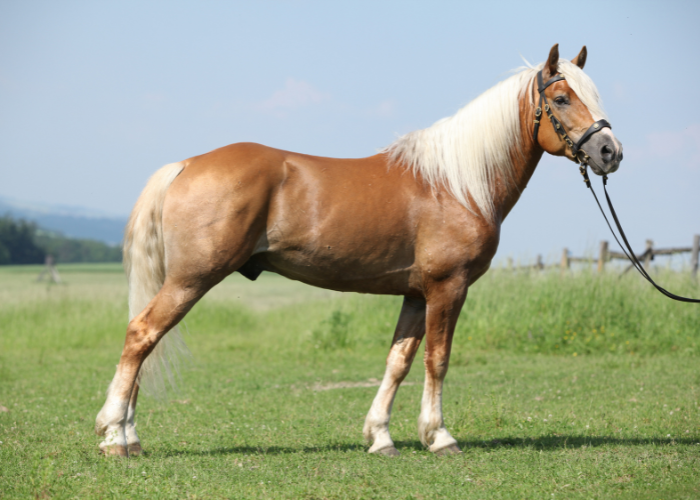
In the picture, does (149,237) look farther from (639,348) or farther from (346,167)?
(639,348)

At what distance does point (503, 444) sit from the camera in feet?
16.2

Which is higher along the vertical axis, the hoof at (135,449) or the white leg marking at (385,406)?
the white leg marking at (385,406)

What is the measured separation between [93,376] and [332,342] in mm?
4736

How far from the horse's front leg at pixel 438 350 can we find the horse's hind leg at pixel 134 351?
1.76 metres

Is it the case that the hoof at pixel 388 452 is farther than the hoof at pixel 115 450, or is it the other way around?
the hoof at pixel 388 452

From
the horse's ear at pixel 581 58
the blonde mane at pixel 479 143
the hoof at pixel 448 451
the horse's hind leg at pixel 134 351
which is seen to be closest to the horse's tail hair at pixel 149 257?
the horse's hind leg at pixel 134 351

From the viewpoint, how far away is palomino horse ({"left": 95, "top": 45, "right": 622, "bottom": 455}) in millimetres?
4102

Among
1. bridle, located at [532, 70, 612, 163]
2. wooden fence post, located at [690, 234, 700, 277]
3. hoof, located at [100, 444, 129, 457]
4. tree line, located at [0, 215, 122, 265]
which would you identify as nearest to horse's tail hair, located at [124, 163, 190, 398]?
hoof, located at [100, 444, 129, 457]

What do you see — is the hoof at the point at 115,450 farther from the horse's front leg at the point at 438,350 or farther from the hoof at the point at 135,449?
the horse's front leg at the point at 438,350

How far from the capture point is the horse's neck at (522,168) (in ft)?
15.4

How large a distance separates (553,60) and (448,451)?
10.0ft

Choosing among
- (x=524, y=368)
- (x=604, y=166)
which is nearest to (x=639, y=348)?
(x=524, y=368)

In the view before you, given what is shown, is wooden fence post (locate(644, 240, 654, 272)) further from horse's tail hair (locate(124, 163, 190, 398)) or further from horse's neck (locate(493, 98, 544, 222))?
horse's tail hair (locate(124, 163, 190, 398))

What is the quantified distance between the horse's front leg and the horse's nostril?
1.35m
